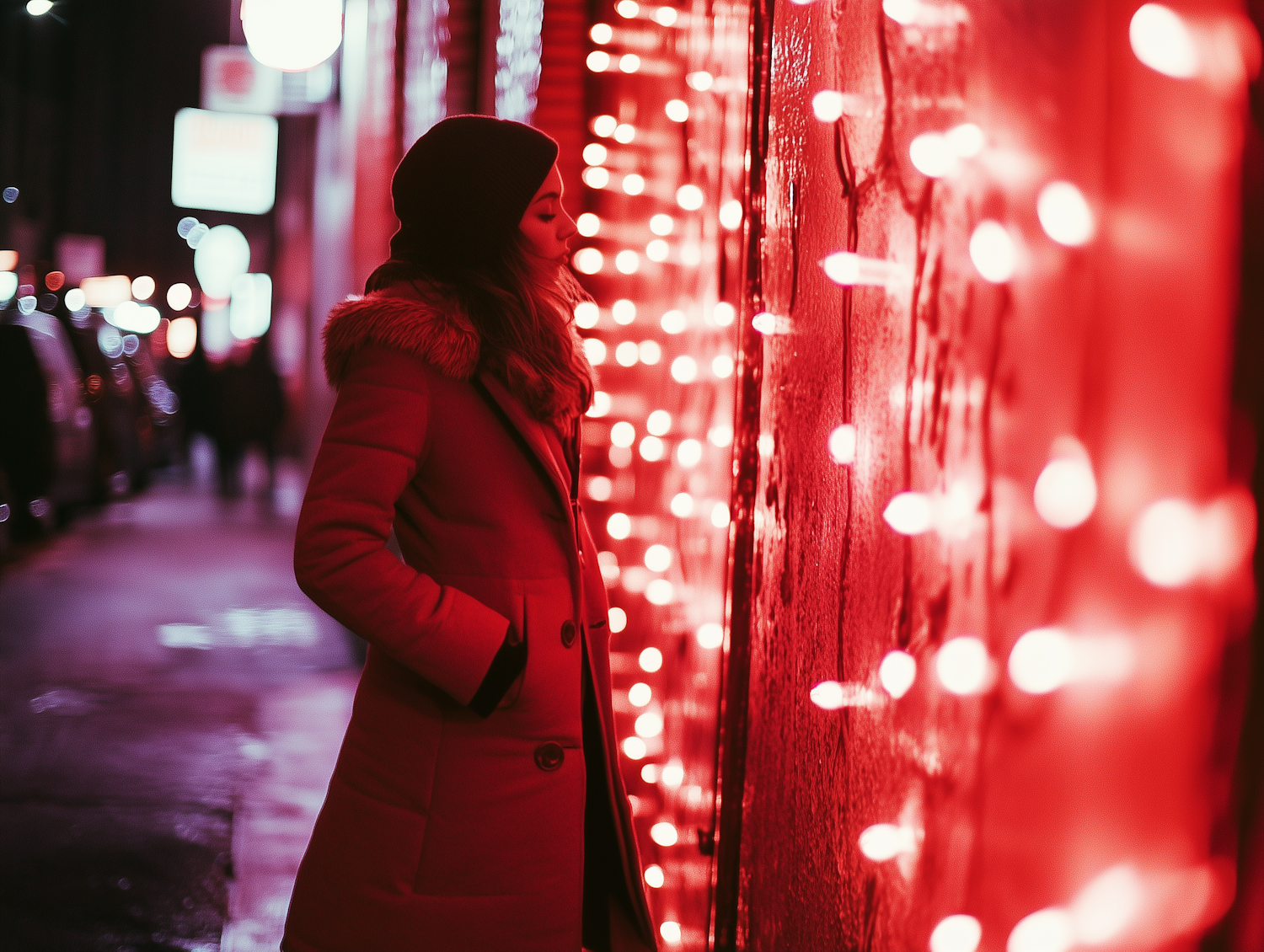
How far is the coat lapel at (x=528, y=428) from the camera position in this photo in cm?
181

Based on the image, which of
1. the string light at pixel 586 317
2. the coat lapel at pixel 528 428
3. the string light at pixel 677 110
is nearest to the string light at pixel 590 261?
the string light at pixel 586 317

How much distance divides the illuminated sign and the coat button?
703 inches

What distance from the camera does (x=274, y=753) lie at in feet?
15.5

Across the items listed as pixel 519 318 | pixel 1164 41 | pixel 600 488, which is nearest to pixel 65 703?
pixel 600 488

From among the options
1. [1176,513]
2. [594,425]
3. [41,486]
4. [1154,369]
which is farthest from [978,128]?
[41,486]

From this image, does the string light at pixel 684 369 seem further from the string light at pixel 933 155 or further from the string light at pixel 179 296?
the string light at pixel 179 296

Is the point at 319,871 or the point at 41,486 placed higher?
the point at 319,871

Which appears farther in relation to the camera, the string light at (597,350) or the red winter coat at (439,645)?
the string light at (597,350)

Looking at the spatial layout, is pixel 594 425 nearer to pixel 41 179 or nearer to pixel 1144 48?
pixel 1144 48

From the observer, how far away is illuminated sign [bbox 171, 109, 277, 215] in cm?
1798

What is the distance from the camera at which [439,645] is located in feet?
5.49

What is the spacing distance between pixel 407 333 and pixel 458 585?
0.41 metres

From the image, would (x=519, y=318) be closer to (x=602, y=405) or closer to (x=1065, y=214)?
(x=1065, y=214)

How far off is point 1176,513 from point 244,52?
16195 mm
